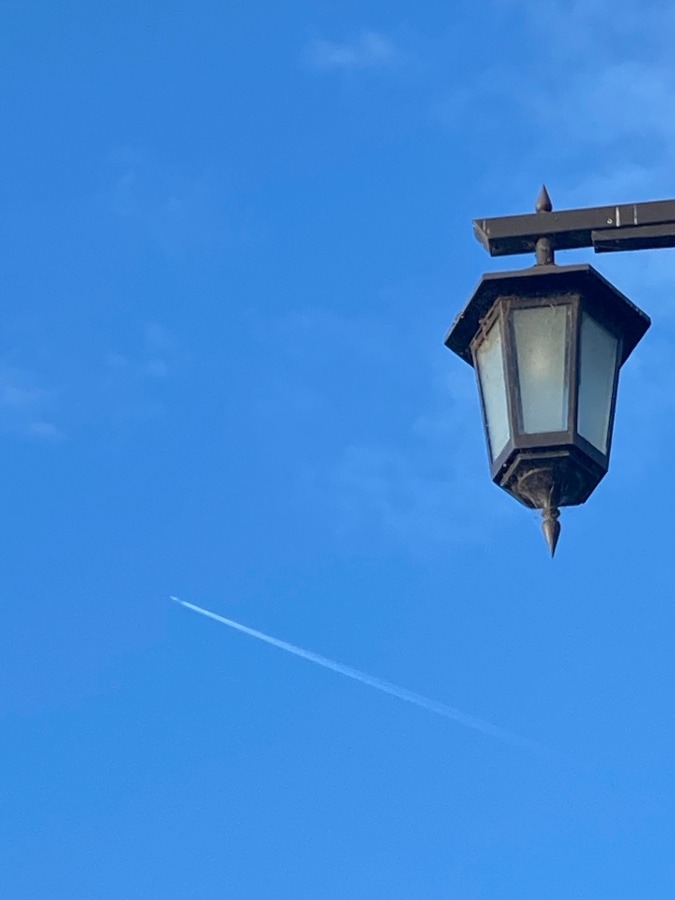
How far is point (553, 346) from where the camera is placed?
22.6 ft

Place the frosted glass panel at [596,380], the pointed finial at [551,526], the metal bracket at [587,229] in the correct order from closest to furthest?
the pointed finial at [551,526] < the frosted glass panel at [596,380] < the metal bracket at [587,229]

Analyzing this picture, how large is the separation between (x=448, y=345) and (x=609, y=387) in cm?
74

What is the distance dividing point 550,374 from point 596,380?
24 cm

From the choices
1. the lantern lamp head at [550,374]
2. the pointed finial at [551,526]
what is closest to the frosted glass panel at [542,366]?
the lantern lamp head at [550,374]

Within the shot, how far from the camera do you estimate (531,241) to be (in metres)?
7.12

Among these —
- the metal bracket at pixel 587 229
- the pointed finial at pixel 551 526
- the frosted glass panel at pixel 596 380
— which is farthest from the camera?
the metal bracket at pixel 587 229

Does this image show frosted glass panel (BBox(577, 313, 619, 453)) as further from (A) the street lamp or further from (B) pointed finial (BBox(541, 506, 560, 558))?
(B) pointed finial (BBox(541, 506, 560, 558))

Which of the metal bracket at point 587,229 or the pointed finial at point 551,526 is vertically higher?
the metal bracket at point 587,229

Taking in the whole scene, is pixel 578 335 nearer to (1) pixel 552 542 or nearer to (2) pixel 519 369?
(2) pixel 519 369

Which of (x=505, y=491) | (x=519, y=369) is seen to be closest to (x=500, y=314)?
(x=519, y=369)

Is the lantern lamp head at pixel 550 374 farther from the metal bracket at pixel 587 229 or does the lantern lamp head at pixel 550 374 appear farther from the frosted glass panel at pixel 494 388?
the metal bracket at pixel 587 229

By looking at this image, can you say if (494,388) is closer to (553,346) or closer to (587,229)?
(553,346)

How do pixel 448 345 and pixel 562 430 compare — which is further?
pixel 448 345

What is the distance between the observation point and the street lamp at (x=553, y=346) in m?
6.76
